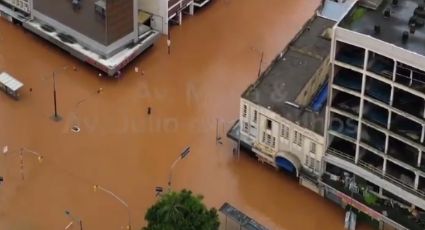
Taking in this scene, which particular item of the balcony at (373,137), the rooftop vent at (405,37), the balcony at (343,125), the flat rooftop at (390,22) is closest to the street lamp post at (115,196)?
the balcony at (343,125)

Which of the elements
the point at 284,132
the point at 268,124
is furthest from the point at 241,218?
the point at 268,124

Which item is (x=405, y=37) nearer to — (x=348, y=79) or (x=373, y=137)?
(x=348, y=79)

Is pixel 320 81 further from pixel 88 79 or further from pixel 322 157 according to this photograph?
pixel 88 79

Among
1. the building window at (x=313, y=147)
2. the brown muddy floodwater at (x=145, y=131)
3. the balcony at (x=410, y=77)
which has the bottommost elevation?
the brown muddy floodwater at (x=145, y=131)

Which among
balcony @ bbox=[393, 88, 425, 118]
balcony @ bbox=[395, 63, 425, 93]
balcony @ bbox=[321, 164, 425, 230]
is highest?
balcony @ bbox=[395, 63, 425, 93]

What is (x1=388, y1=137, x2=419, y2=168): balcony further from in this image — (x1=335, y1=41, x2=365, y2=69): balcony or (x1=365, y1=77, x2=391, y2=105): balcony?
(x1=335, y1=41, x2=365, y2=69): balcony

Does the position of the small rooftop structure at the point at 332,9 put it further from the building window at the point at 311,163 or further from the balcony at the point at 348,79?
the balcony at the point at 348,79

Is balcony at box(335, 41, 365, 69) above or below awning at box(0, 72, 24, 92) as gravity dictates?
above

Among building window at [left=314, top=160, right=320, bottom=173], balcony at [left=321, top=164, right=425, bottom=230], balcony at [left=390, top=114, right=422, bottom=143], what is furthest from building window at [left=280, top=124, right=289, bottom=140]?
balcony at [left=390, top=114, right=422, bottom=143]
